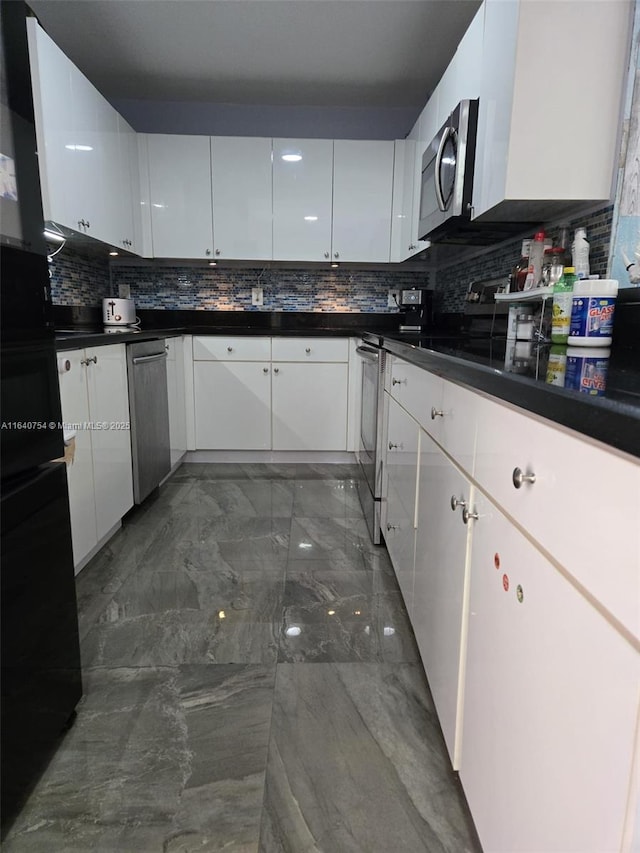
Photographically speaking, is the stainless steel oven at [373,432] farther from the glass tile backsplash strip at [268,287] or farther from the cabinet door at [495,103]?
the glass tile backsplash strip at [268,287]

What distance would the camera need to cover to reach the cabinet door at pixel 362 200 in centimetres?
331

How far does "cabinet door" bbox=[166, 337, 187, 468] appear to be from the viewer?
3047 millimetres

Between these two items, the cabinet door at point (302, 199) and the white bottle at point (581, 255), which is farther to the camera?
the cabinet door at point (302, 199)

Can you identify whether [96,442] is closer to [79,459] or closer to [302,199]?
[79,459]

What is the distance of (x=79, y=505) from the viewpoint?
185cm

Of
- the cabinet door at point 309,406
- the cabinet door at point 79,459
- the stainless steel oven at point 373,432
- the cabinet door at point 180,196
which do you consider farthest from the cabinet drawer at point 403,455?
the cabinet door at point 180,196

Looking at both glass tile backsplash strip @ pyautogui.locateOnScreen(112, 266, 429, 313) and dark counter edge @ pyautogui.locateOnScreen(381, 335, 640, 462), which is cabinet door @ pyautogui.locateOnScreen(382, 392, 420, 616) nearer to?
dark counter edge @ pyautogui.locateOnScreen(381, 335, 640, 462)

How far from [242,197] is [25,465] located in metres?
2.80

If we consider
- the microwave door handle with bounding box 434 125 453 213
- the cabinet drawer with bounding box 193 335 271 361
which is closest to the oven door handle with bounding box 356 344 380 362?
the microwave door handle with bounding box 434 125 453 213

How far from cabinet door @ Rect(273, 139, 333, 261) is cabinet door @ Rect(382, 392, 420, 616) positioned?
1.78 meters

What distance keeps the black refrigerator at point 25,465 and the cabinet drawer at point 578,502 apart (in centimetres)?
86

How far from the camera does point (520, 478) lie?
0.70m

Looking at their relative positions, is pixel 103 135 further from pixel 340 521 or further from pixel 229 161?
pixel 340 521

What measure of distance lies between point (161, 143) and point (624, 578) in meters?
3.60
